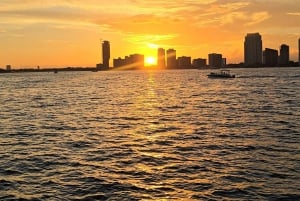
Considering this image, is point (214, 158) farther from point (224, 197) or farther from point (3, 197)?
point (3, 197)

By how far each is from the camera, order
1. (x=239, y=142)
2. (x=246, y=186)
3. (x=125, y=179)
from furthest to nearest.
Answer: (x=239, y=142) < (x=125, y=179) < (x=246, y=186)

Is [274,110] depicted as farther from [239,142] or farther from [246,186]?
[246,186]

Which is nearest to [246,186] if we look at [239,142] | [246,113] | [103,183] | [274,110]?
[103,183]

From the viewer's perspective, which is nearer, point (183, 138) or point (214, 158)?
point (214, 158)

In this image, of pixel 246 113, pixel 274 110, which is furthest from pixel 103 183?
pixel 274 110

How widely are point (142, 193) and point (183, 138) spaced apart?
18160 mm

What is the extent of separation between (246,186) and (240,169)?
154 inches

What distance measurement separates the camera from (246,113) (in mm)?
61594

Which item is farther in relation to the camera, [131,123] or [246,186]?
[131,123]

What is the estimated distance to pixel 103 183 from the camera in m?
25.2

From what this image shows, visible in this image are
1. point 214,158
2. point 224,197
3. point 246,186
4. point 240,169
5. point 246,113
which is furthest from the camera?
point 246,113

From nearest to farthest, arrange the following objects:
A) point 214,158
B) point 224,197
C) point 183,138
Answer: point 224,197 < point 214,158 < point 183,138

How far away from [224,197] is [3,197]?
40.0 ft

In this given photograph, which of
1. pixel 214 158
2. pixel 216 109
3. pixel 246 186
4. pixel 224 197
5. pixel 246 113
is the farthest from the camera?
pixel 216 109
